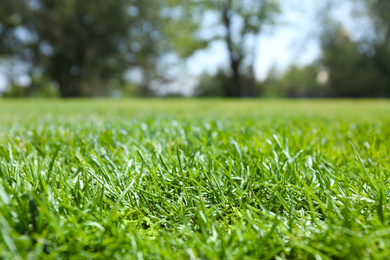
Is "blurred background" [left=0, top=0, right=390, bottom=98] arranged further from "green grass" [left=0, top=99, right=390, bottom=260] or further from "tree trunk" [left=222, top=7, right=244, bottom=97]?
"green grass" [left=0, top=99, right=390, bottom=260]

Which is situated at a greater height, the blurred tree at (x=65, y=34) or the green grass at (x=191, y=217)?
the blurred tree at (x=65, y=34)

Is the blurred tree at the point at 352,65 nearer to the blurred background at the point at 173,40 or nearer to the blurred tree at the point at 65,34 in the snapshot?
the blurred background at the point at 173,40

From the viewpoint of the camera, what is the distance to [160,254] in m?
0.66

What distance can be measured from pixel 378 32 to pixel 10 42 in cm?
2989

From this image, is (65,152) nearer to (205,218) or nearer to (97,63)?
(205,218)

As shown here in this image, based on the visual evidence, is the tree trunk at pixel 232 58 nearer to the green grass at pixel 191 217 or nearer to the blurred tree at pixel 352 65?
the blurred tree at pixel 352 65

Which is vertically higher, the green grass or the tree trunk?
the tree trunk

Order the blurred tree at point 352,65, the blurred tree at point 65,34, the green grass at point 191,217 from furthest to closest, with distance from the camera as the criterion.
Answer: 1. the blurred tree at point 352,65
2. the blurred tree at point 65,34
3. the green grass at point 191,217

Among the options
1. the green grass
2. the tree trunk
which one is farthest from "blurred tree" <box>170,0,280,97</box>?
the green grass

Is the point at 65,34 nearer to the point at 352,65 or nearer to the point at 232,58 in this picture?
the point at 232,58

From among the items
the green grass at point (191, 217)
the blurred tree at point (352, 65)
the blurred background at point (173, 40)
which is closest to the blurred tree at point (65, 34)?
the blurred background at point (173, 40)

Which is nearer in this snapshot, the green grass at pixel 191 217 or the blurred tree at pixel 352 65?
the green grass at pixel 191 217

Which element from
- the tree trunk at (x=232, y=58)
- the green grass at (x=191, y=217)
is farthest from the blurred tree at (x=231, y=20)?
the green grass at (x=191, y=217)

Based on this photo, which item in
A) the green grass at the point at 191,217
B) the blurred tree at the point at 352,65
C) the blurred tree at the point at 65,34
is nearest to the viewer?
the green grass at the point at 191,217
